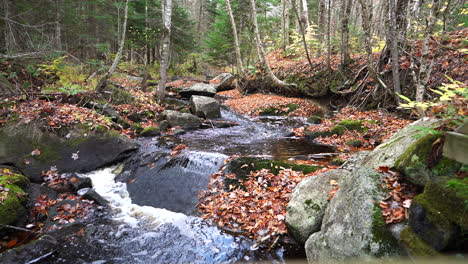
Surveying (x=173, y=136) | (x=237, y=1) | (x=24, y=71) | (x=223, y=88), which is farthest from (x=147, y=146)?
(x=237, y=1)

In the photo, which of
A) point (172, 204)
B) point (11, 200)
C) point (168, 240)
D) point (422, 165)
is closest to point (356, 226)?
point (422, 165)

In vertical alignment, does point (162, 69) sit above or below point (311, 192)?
above

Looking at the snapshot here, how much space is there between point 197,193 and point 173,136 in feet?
13.8

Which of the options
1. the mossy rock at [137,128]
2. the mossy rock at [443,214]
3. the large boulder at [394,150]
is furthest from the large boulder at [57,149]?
the mossy rock at [443,214]

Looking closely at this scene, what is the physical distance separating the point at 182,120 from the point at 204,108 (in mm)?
1844

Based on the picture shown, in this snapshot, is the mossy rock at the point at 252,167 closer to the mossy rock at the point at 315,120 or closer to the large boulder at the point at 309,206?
the large boulder at the point at 309,206

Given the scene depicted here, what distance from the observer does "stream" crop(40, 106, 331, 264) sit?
167 inches

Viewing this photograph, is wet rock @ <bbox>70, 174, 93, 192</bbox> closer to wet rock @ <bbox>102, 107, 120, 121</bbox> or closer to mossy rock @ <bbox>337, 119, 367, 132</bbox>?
wet rock @ <bbox>102, 107, 120, 121</bbox>

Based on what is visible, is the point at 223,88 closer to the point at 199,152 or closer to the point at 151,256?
the point at 199,152

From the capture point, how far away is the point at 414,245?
2.45 meters

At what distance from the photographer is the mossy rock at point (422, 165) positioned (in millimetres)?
2625

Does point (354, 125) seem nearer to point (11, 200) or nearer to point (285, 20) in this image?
point (11, 200)

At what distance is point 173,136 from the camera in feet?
31.6

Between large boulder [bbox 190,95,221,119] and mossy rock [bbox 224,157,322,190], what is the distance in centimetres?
644
